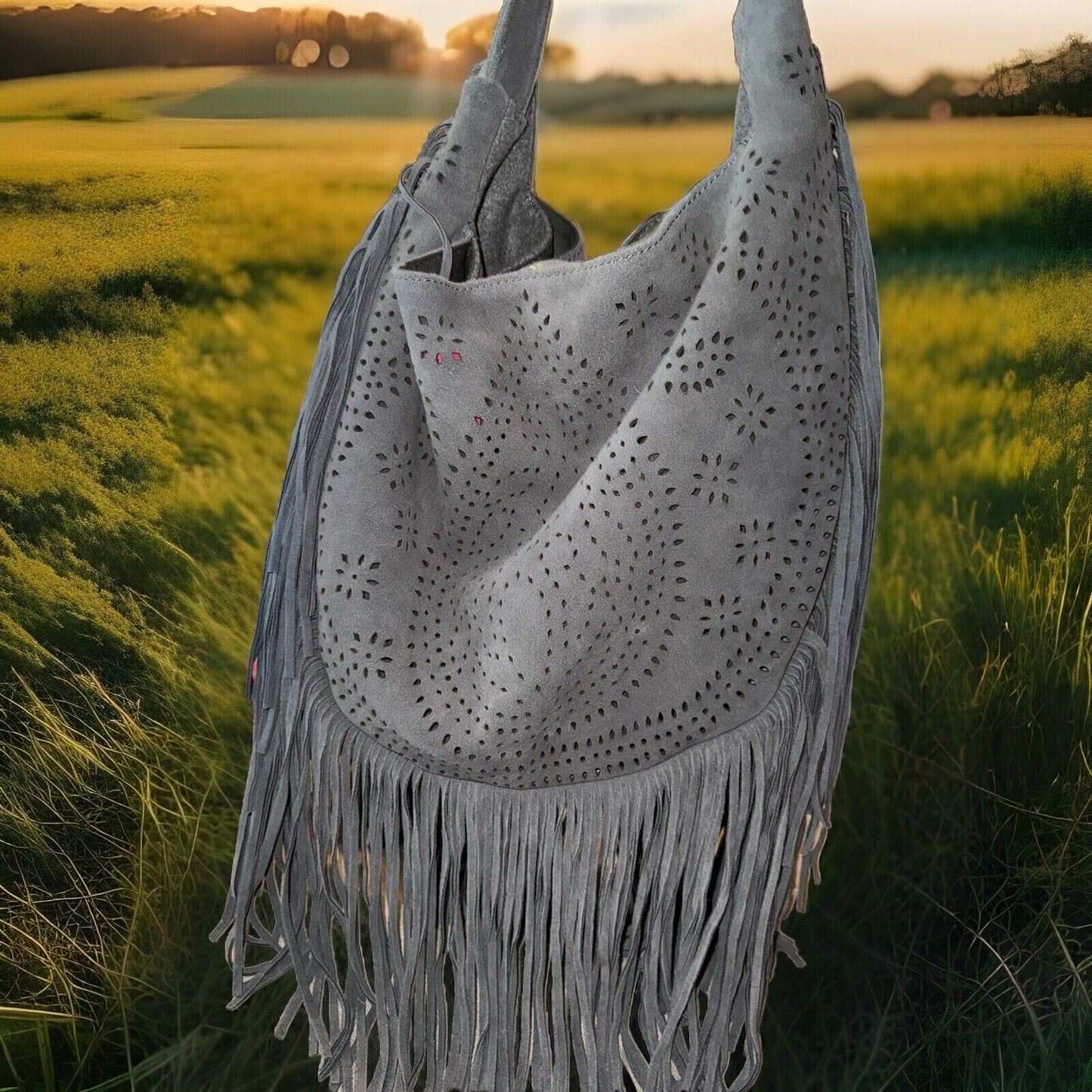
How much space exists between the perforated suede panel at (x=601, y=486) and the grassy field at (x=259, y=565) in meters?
0.36

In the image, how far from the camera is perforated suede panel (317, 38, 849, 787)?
52cm

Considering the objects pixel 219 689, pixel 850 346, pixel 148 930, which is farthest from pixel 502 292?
pixel 148 930

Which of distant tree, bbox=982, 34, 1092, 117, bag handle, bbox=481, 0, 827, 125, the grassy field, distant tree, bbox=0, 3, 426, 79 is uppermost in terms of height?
distant tree, bbox=0, 3, 426, 79

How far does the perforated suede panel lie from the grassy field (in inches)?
14.3

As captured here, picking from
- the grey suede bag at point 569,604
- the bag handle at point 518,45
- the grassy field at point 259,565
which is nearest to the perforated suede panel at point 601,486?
the grey suede bag at point 569,604

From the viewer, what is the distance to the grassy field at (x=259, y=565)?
0.87 m

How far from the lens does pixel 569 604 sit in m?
0.56

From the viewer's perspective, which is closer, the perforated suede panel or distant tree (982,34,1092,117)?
the perforated suede panel

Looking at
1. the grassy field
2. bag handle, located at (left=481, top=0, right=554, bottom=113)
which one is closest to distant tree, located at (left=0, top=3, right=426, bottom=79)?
the grassy field

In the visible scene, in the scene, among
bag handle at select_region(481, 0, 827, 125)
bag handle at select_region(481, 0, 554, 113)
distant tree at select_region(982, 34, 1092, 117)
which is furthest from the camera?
distant tree at select_region(982, 34, 1092, 117)

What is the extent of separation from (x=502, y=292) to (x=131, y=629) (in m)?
0.57

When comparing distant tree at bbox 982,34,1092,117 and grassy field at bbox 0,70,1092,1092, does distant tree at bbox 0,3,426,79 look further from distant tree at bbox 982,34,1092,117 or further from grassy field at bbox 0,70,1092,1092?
distant tree at bbox 982,34,1092,117

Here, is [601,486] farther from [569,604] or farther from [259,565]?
[259,565]

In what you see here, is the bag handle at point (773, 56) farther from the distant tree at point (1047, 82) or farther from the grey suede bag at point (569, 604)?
the distant tree at point (1047, 82)
